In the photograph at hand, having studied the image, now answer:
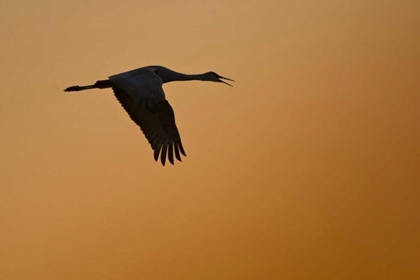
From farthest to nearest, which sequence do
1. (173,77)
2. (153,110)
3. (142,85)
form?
(173,77)
(153,110)
(142,85)

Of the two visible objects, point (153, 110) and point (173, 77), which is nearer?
point (153, 110)

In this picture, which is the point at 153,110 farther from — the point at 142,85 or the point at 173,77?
the point at 142,85

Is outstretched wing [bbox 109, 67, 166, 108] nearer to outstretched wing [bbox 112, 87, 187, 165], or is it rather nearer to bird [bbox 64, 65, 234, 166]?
bird [bbox 64, 65, 234, 166]

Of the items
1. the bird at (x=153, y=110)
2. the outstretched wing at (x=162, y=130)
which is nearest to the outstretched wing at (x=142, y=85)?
the bird at (x=153, y=110)

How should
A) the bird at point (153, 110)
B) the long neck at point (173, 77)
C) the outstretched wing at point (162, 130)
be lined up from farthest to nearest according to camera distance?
1. the long neck at point (173, 77)
2. the outstretched wing at point (162, 130)
3. the bird at point (153, 110)

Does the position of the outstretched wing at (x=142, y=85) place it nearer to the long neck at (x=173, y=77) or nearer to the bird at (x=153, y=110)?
the bird at (x=153, y=110)

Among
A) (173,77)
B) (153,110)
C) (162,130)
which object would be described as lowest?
(162,130)

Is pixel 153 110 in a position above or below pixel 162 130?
above

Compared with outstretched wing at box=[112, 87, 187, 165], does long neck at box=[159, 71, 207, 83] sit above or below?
above

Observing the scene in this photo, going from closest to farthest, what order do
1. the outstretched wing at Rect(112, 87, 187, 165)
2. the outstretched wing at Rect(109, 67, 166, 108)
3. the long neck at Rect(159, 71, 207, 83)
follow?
the outstretched wing at Rect(109, 67, 166, 108), the outstretched wing at Rect(112, 87, 187, 165), the long neck at Rect(159, 71, 207, 83)

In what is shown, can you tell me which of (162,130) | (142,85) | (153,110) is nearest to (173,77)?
(153,110)

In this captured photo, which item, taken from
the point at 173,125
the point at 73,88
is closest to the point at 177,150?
the point at 173,125

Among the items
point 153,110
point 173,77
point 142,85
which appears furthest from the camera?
point 173,77

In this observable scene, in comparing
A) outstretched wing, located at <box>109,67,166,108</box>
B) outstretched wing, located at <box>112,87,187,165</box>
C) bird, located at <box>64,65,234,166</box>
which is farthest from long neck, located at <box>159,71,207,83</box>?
outstretched wing, located at <box>109,67,166,108</box>
